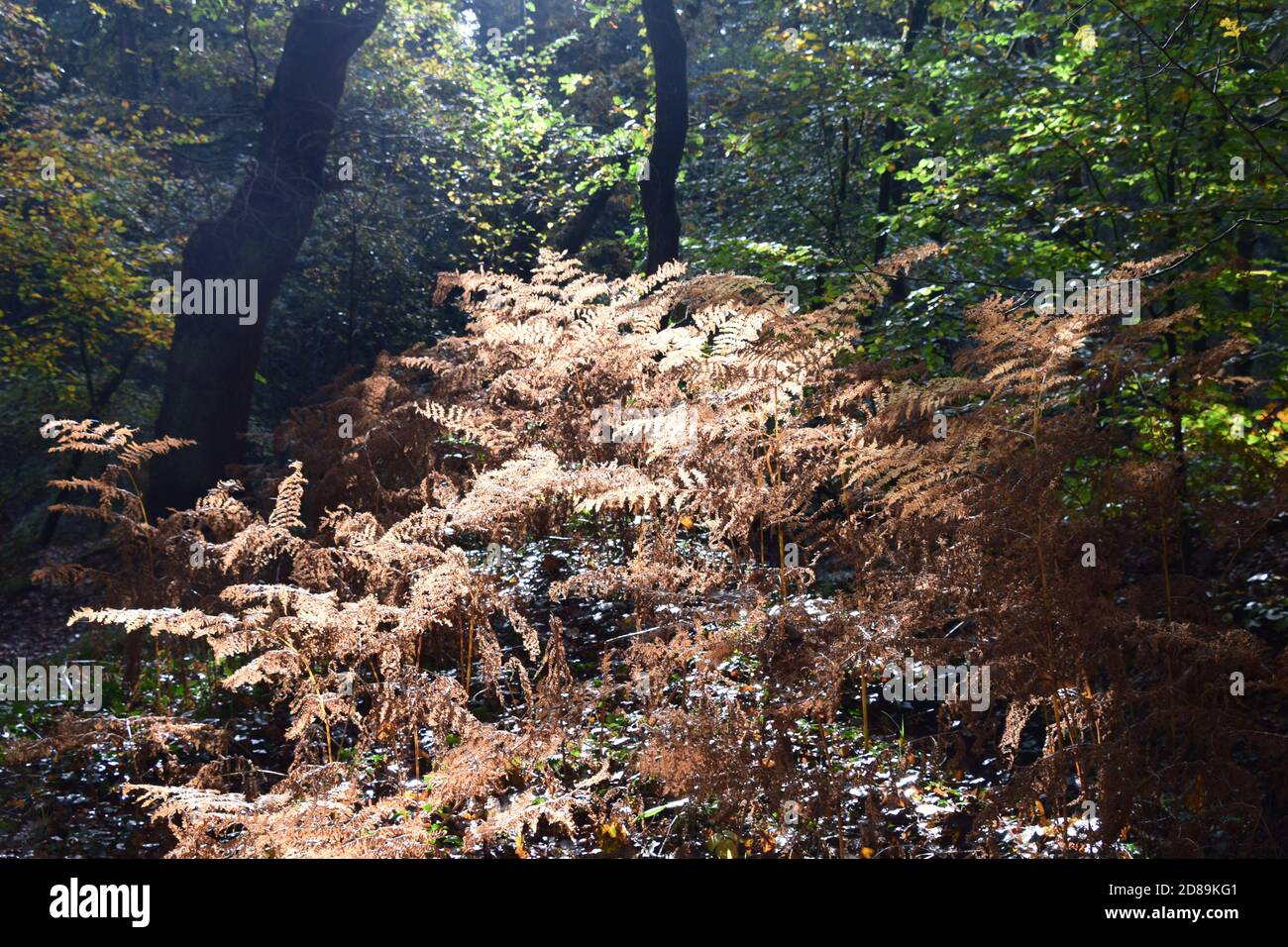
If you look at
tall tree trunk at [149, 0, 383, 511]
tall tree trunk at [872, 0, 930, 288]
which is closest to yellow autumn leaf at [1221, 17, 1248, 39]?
tall tree trunk at [872, 0, 930, 288]

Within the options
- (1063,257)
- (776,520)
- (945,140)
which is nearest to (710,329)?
(776,520)

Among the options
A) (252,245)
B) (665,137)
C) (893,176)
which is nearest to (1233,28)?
(665,137)

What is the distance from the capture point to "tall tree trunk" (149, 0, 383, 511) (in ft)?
29.5

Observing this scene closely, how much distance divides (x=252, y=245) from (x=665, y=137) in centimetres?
412

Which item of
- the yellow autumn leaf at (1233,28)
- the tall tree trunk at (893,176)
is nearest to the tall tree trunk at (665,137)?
the tall tree trunk at (893,176)

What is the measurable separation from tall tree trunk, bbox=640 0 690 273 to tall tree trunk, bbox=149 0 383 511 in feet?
9.23

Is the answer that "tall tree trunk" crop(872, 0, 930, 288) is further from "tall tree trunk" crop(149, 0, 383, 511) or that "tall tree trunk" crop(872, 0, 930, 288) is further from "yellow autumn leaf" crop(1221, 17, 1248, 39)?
"tall tree trunk" crop(149, 0, 383, 511)

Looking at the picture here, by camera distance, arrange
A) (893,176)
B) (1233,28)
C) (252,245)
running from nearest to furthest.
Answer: (1233,28), (252,245), (893,176)

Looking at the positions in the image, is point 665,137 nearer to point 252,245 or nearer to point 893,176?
point 893,176

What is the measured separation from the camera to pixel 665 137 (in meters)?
9.64

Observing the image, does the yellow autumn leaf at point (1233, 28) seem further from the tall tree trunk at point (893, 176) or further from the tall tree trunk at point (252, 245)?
the tall tree trunk at point (252, 245)

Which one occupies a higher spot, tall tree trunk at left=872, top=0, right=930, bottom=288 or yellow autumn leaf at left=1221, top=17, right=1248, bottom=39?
tall tree trunk at left=872, top=0, right=930, bottom=288

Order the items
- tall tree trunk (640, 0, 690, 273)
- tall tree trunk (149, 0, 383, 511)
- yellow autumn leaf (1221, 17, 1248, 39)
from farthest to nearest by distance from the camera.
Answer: tall tree trunk (640, 0, 690, 273) → tall tree trunk (149, 0, 383, 511) → yellow autumn leaf (1221, 17, 1248, 39)
